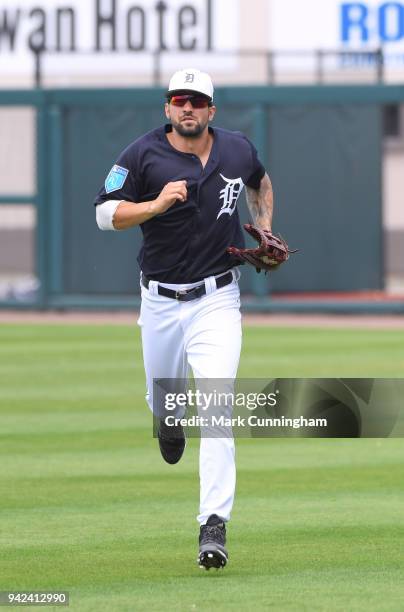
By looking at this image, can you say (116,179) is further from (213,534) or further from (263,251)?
(213,534)

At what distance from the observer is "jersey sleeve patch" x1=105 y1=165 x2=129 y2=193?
7.24 meters

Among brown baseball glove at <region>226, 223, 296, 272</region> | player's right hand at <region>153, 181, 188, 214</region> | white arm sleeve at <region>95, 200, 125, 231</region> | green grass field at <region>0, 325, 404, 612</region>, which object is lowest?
green grass field at <region>0, 325, 404, 612</region>

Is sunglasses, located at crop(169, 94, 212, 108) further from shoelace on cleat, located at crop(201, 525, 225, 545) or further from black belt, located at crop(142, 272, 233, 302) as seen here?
shoelace on cleat, located at crop(201, 525, 225, 545)

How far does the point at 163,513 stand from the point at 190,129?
2.08 metres

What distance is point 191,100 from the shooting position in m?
7.12

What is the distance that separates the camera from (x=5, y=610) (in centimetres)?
597

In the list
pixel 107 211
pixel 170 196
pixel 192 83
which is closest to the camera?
pixel 170 196

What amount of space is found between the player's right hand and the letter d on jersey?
1.16 feet

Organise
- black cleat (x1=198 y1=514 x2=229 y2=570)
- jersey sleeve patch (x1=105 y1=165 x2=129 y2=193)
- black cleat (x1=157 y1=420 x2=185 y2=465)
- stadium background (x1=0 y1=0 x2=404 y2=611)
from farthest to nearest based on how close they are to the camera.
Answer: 1. black cleat (x1=157 y1=420 x2=185 y2=465)
2. jersey sleeve patch (x1=105 y1=165 x2=129 y2=193)
3. stadium background (x1=0 y1=0 x2=404 y2=611)
4. black cleat (x1=198 y1=514 x2=229 y2=570)

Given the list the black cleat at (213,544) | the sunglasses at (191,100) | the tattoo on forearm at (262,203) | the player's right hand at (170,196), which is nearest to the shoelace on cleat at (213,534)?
the black cleat at (213,544)

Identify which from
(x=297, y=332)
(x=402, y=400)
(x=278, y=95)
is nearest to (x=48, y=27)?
(x=278, y=95)

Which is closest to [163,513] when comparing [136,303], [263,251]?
[263,251]

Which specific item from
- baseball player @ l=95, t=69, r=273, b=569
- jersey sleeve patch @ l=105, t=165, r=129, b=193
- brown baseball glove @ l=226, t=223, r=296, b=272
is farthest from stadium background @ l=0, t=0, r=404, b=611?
jersey sleeve patch @ l=105, t=165, r=129, b=193

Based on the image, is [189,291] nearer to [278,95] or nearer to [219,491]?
[219,491]
